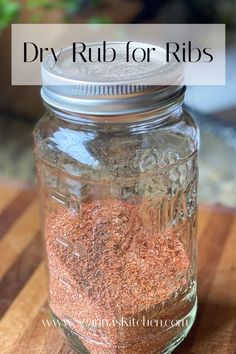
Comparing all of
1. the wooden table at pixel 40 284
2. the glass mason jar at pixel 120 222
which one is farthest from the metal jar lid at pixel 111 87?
the wooden table at pixel 40 284

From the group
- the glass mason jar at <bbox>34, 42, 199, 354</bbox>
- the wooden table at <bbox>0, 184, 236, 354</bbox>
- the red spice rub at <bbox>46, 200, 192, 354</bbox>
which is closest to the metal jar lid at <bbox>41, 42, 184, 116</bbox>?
the glass mason jar at <bbox>34, 42, 199, 354</bbox>

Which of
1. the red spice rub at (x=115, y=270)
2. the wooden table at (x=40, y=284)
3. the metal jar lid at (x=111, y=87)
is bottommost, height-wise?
the wooden table at (x=40, y=284)

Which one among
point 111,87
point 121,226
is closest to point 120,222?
point 121,226

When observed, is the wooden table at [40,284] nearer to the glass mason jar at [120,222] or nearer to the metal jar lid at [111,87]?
the glass mason jar at [120,222]

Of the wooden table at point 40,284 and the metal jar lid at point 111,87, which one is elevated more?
the metal jar lid at point 111,87

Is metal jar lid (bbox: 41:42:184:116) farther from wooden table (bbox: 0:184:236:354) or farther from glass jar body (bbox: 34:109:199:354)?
wooden table (bbox: 0:184:236:354)

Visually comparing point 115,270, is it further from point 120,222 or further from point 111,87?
point 111,87

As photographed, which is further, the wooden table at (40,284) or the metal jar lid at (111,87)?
the wooden table at (40,284)

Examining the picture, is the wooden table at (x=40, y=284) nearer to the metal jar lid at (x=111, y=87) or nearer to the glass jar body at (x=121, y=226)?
the glass jar body at (x=121, y=226)

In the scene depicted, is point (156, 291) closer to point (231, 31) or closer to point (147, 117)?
point (147, 117)
